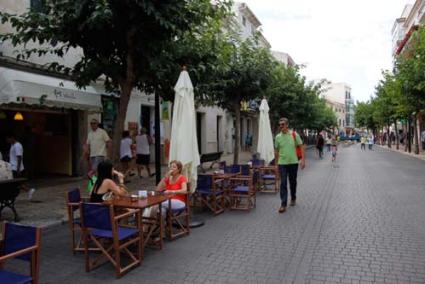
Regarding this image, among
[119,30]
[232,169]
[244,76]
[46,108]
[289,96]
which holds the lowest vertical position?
[232,169]

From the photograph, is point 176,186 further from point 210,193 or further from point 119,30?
point 119,30

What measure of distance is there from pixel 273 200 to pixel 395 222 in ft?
10.4

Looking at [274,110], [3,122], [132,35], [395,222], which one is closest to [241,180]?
[395,222]

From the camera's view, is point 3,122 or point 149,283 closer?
point 149,283

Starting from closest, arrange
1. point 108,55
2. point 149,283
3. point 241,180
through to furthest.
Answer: point 149,283, point 108,55, point 241,180

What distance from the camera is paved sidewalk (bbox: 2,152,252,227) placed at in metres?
7.77

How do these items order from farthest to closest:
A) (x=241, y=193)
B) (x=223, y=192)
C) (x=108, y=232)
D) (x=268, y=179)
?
(x=268, y=179), (x=241, y=193), (x=223, y=192), (x=108, y=232)

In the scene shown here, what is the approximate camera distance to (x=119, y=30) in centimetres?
781

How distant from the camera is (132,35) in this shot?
25.6 feet

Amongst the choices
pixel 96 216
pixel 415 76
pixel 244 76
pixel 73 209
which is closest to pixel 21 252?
pixel 96 216

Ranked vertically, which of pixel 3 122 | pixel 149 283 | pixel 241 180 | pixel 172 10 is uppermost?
pixel 172 10

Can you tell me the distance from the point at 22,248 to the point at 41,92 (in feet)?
26.7

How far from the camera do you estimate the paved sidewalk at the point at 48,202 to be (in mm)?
7773

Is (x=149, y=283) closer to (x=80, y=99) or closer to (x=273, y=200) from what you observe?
(x=273, y=200)
